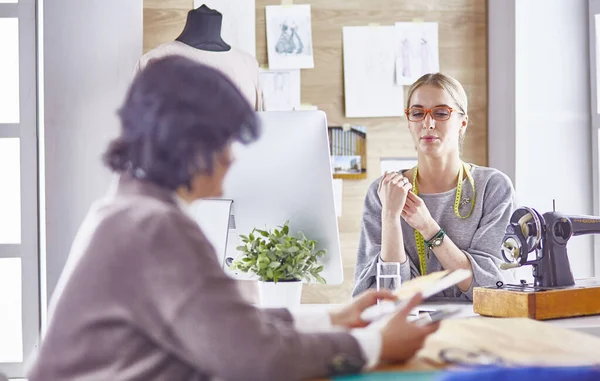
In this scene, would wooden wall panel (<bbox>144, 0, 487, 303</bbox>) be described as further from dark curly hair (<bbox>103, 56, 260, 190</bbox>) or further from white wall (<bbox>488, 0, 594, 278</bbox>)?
dark curly hair (<bbox>103, 56, 260, 190</bbox>)

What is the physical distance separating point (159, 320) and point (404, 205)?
1.31 m

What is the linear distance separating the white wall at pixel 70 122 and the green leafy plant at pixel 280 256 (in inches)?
52.2

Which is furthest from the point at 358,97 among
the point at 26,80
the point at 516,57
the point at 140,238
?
the point at 140,238

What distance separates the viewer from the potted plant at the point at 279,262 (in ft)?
5.74

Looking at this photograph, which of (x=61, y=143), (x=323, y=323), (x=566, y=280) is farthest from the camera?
(x=61, y=143)

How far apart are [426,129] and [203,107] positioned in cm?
138

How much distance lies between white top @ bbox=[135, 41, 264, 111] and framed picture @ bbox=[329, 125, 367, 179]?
671 mm

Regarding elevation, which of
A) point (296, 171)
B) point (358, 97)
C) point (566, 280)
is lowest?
point (566, 280)

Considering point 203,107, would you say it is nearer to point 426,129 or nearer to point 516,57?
point 426,129

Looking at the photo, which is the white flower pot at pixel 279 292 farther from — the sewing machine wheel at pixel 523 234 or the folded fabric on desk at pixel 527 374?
the folded fabric on desk at pixel 527 374

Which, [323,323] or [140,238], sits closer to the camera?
[140,238]

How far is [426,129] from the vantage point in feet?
7.33

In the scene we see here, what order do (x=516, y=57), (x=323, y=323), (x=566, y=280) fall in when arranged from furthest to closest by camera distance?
(x=516, y=57) → (x=566, y=280) → (x=323, y=323)

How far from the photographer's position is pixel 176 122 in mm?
932
